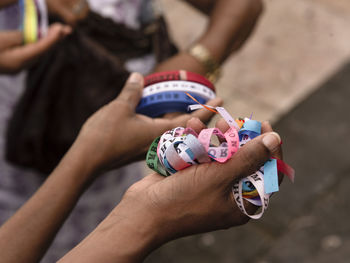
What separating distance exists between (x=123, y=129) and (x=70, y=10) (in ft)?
2.09

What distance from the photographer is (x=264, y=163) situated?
0.96 metres

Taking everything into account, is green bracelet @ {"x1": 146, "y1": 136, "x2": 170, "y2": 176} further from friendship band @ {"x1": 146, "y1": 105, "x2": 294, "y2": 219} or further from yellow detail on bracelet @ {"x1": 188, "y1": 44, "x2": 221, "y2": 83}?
yellow detail on bracelet @ {"x1": 188, "y1": 44, "x2": 221, "y2": 83}

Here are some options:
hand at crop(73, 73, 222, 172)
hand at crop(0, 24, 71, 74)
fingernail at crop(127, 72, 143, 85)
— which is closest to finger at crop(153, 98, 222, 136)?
hand at crop(73, 73, 222, 172)

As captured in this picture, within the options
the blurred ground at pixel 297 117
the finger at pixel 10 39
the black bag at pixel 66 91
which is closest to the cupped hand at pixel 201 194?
the black bag at pixel 66 91

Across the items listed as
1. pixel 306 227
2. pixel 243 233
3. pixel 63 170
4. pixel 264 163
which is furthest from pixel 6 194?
pixel 306 227

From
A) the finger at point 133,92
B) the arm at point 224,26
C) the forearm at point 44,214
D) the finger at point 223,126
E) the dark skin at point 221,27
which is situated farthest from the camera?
the arm at point 224,26

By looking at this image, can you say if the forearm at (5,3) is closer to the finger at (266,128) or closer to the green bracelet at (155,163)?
the green bracelet at (155,163)

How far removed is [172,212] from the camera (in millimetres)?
967

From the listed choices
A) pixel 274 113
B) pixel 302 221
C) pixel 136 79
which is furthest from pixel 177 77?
pixel 274 113

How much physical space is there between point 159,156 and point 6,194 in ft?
3.32

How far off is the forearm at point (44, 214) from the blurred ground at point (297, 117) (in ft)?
4.59

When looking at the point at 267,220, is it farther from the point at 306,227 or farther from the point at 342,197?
the point at 342,197

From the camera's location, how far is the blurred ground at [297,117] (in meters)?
2.76

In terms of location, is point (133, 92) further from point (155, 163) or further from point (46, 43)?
point (46, 43)
